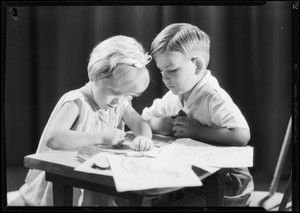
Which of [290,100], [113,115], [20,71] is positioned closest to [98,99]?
[113,115]

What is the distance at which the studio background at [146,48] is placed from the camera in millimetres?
1240

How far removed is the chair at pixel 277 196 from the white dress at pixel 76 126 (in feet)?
1.52

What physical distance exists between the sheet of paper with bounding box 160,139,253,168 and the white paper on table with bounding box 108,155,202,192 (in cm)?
3

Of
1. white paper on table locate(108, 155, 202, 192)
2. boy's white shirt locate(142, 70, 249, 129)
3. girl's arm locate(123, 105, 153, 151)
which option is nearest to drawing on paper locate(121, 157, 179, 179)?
white paper on table locate(108, 155, 202, 192)

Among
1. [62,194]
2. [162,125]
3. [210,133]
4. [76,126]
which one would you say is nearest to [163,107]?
[162,125]

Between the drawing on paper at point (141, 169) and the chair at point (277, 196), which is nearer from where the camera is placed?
the drawing on paper at point (141, 169)

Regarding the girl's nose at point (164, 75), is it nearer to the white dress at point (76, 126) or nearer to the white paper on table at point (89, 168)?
the white dress at point (76, 126)

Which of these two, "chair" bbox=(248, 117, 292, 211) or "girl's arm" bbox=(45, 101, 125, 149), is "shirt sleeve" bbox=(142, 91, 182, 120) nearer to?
"girl's arm" bbox=(45, 101, 125, 149)

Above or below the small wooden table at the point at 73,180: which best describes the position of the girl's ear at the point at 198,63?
above

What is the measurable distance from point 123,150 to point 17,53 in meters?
0.43

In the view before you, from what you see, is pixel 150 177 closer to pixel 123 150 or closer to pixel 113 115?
pixel 123 150

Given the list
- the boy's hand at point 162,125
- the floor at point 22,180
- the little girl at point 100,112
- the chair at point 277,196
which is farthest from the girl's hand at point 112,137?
the chair at point 277,196

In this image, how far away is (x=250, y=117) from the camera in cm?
125
